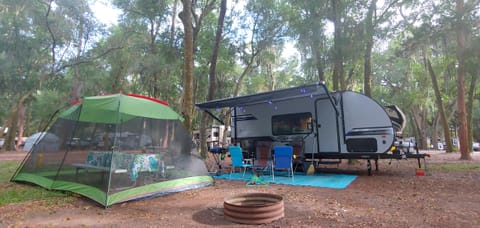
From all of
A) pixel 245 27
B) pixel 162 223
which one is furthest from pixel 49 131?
pixel 245 27

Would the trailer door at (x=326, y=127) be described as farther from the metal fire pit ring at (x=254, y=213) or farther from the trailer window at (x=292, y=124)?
the metal fire pit ring at (x=254, y=213)

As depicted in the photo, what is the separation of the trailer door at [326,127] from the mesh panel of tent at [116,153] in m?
3.42

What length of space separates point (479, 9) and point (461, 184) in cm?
525

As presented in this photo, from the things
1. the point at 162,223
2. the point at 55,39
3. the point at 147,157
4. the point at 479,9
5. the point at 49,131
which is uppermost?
the point at 55,39

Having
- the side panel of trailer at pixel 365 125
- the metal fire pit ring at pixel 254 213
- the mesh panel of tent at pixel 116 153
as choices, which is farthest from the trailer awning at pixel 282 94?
the metal fire pit ring at pixel 254 213

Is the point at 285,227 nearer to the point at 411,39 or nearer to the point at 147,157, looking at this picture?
the point at 147,157

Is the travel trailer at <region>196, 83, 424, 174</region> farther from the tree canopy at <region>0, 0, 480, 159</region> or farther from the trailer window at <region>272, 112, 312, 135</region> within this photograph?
the tree canopy at <region>0, 0, 480, 159</region>

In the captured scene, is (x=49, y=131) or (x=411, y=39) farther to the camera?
(x=411, y=39)

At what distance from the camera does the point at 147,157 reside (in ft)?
19.5

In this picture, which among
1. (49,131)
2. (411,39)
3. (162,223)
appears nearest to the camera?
(162,223)

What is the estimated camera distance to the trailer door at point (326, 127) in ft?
26.5

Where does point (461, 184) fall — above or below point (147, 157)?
below

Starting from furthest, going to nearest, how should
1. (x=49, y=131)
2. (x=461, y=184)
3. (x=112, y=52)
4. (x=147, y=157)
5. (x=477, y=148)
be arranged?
1. (x=477, y=148)
2. (x=112, y=52)
3. (x=49, y=131)
4. (x=461, y=184)
5. (x=147, y=157)

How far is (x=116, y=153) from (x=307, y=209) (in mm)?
3338
